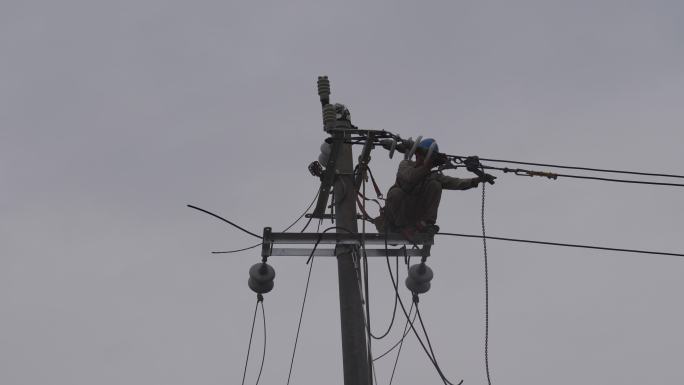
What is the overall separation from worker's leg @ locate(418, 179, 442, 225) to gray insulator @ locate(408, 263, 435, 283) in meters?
0.46

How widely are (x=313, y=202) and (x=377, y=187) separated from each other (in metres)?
0.72

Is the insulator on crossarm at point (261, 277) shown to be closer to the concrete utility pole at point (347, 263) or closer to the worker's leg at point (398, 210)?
the concrete utility pole at point (347, 263)

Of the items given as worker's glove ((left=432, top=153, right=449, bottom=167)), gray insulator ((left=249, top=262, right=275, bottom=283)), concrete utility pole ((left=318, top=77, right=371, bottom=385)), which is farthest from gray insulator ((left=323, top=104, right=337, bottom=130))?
gray insulator ((left=249, top=262, right=275, bottom=283))

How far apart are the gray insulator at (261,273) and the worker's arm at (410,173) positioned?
5.95ft

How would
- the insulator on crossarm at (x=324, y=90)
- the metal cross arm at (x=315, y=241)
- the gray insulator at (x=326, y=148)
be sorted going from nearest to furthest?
the metal cross arm at (x=315, y=241), the gray insulator at (x=326, y=148), the insulator on crossarm at (x=324, y=90)

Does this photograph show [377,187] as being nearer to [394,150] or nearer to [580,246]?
[394,150]

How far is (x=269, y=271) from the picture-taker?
324 inches

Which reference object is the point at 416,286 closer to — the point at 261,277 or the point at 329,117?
the point at 261,277

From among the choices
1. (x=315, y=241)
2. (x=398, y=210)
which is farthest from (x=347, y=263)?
(x=398, y=210)

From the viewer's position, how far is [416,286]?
8.92 m

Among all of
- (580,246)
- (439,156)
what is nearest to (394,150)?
(439,156)

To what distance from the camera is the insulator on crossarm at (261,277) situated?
8.21 m

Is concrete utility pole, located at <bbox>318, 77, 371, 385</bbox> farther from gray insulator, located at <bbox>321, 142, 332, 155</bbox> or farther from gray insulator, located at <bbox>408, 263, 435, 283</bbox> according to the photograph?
gray insulator, located at <bbox>408, 263, 435, 283</bbox>

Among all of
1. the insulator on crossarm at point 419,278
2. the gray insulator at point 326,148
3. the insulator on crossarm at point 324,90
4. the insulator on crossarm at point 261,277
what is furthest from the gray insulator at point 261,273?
the insulator on crossarm at point 324,90
